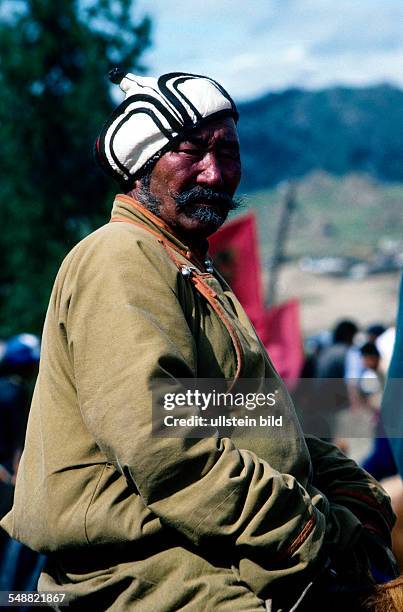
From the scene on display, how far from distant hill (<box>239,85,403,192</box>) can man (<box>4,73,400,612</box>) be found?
267 feet

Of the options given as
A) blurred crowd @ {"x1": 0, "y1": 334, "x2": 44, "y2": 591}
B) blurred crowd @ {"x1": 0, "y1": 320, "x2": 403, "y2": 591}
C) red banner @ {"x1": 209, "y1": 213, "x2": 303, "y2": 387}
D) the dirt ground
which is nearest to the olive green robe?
blurred crowd @ {"x1": 0, "y1": 320, "x2": 403, "y2": 591}

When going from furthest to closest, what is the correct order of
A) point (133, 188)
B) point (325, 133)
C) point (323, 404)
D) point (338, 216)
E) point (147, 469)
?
point (325, 133), point (338, 216), point (323, 404), point (133, 188), point (147, 469)

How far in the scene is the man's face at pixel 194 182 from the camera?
2.56 metres

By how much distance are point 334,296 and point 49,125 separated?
159 ft

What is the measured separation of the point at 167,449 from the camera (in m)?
2.13

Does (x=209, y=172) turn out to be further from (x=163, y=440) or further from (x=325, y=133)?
(x=325, y=133)

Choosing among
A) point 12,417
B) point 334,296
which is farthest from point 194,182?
point 334,296

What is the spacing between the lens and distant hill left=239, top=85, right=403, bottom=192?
298 ft

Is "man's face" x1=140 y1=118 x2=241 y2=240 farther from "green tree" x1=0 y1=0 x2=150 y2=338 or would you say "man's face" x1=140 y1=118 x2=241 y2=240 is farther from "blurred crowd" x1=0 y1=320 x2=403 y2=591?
"green tree" x1=0 y1=0 x2=150 y2=338

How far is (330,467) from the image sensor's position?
274 centimetres

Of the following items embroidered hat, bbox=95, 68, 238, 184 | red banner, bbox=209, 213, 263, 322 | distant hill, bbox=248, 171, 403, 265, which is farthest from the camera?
distant hill, bbox=248, 171, 403, 265

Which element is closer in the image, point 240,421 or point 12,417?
point 240,421

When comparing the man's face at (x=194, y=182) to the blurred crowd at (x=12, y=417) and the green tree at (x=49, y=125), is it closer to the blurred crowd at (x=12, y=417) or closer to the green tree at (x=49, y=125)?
the blurred crowd at (x=12, y=417)

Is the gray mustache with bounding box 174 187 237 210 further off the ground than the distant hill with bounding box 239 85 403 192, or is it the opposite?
the distant hill with bounding box 239 85 403 192
